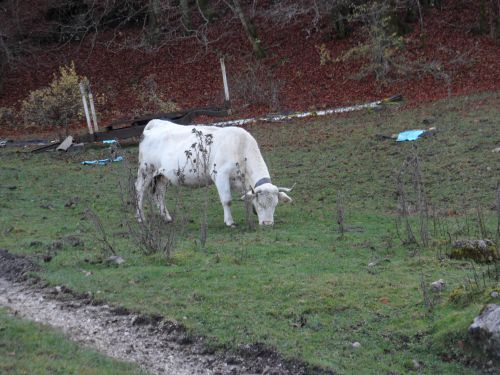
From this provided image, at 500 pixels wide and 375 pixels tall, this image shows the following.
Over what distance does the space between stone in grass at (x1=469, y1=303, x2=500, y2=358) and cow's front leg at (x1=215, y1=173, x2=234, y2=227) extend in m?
7.03

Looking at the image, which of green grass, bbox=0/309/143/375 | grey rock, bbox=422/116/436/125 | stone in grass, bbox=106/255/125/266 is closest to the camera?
green grass, bbox=0/309/143/375

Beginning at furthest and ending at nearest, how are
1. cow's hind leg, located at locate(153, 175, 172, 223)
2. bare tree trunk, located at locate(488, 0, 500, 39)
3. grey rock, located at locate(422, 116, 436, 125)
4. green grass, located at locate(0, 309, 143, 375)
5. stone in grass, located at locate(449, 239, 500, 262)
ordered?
bare tree trunk, located at locate(488, 0, 500, 39) → grey rock, located at locate(422, 116, 436, 125) → cow's hind leg, located at locate(153, 175, 172, 223) → stone in grass, located at locate(449, 239, 500, 262) → green grass, located at locate(0, 309, 143, 375)

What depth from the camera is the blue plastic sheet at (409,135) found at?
19.3m

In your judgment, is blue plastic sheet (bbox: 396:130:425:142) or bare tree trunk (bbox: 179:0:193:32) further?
bare tree trunk (bbox: 179:0:193:32)

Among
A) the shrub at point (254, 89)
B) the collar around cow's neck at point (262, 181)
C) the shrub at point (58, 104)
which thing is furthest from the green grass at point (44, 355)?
the shrub at point (254, 89)

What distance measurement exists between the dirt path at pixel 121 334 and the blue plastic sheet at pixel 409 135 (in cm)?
1210

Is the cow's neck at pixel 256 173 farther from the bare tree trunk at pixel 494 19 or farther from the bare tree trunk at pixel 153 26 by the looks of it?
the bare tree trunk at pixel 153 26

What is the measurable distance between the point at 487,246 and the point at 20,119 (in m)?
27.7

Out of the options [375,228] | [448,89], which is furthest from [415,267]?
[448,89]

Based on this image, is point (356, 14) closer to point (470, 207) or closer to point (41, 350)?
point (470, 207)

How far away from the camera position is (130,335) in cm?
787

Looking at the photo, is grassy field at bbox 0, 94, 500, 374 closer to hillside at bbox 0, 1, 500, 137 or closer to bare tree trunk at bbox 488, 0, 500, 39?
hillside at bbox 0, 1, 500, 137

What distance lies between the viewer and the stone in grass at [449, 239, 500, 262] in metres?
9.45

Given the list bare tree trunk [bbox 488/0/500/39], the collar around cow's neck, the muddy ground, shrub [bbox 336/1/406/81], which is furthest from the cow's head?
bare tree trunk [bbox 488/0/500/39]
